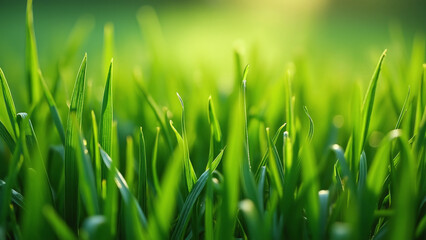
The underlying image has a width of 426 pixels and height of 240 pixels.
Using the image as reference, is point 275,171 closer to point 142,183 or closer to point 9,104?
point 142,183

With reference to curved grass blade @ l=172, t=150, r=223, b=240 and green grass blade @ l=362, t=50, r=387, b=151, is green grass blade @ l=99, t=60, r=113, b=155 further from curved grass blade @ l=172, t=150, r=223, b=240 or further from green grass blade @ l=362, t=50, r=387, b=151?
green grass blade @ l=362, t=50, r=387, b=151

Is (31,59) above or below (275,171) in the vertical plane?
above

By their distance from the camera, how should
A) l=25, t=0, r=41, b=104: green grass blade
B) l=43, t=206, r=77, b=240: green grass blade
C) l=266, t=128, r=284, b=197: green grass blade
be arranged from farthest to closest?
l=25, t=0, r=41, b=104: green grass blade < l=266, t=128, r=284, b=197: green grass blade < l=43, t=206, r=77, b=240: green grass blade

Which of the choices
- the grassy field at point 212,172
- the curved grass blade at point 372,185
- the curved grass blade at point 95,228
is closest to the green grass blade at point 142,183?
the grassy field at point 212,172

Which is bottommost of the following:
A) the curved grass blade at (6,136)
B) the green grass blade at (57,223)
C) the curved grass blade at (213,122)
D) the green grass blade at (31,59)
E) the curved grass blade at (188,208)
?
the curved grass blade at (188,208)

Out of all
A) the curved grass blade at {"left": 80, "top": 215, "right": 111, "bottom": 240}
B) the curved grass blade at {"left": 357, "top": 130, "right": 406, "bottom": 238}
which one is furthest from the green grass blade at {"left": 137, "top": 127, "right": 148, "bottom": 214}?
the curved grass blade at {"left": 357, "top": 130, "right": 406, "bottom": 238}

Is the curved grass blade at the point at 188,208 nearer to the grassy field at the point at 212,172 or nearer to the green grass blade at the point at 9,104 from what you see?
the grassy field at the point at 212,172

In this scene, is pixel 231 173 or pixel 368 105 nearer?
pixel 231 173

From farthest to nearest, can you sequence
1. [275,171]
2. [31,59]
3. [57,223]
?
[31,59] → [275,171] → [57,223]

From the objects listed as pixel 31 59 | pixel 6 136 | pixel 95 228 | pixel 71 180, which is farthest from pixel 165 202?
pixel 31 59

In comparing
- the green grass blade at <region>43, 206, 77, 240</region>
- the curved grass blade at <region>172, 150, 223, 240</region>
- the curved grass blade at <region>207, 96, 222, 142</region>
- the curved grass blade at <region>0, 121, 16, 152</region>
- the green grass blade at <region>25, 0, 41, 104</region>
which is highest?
the green grass blade at <region>25, 0, 41, 104</region>
